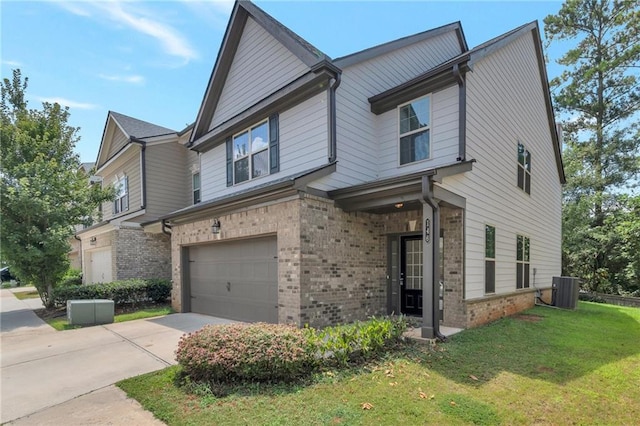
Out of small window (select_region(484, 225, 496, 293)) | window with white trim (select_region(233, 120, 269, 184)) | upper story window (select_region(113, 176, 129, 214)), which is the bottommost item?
small window (select_region(484, 225, 496, 293))

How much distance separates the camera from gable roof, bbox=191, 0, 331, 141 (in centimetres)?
874

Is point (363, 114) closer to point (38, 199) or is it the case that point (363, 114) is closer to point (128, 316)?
point (128, 316)

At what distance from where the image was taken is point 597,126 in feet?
76.2

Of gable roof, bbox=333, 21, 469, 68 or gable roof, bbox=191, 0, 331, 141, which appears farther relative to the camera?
gable roof, bbox=191, 0, 331, 141

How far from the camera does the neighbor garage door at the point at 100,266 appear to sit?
15711 mm

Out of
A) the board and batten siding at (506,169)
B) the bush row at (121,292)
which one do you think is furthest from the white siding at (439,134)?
the bush row at (121,292)

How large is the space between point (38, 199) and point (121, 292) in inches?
166

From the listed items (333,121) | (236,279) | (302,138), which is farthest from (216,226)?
(333,121)

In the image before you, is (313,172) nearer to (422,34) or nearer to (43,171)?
(422,34)

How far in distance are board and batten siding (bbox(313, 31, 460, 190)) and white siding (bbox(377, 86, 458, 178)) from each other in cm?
22

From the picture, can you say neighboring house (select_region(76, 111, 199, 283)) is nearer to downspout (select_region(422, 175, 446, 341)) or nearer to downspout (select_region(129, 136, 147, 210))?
downspout (select_region(129, 136, 147, 210))

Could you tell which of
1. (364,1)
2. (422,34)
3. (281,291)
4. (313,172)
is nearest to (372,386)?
(281,291)

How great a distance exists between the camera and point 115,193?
15961 millimetres

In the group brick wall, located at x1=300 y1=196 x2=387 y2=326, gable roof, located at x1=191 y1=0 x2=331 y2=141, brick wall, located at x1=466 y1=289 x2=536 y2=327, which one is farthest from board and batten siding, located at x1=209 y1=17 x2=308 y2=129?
brick wall, located at x1=466 y1=289 x2=536 y2=327
